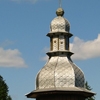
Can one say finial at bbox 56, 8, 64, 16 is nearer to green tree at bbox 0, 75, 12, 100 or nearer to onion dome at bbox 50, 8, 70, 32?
onion dome at bbox 50, 8, 70, 32

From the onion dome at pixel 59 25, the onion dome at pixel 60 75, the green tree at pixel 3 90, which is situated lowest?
the onion dome at pixel 60 75

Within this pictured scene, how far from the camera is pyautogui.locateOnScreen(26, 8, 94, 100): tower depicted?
35.3m

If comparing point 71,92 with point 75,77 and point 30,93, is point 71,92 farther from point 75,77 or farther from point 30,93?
point 30,93

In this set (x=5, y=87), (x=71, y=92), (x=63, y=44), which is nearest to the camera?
(x=71, y=92)

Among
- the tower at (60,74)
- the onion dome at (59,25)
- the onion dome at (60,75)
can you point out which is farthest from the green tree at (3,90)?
the onion dome at (60,75)

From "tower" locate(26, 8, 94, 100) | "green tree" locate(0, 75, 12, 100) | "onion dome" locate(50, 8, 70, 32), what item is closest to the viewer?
"tower" locate(26, 8, 94, 100)

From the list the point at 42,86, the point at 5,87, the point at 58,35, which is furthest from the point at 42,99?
the point at 5,87

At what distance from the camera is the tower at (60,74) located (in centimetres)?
3534

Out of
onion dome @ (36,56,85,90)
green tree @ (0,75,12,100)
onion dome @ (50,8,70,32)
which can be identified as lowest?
onion dome @ (36,56,85,90)

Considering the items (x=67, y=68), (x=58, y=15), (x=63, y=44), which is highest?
(x=58, y=15)

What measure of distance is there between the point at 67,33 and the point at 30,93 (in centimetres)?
610

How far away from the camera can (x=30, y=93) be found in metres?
36.5

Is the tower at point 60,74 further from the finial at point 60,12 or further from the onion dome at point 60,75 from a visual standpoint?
the finial at point 60,12

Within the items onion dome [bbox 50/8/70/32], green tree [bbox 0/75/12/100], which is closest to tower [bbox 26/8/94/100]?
onion dome [bbox 50/8/70/32]
